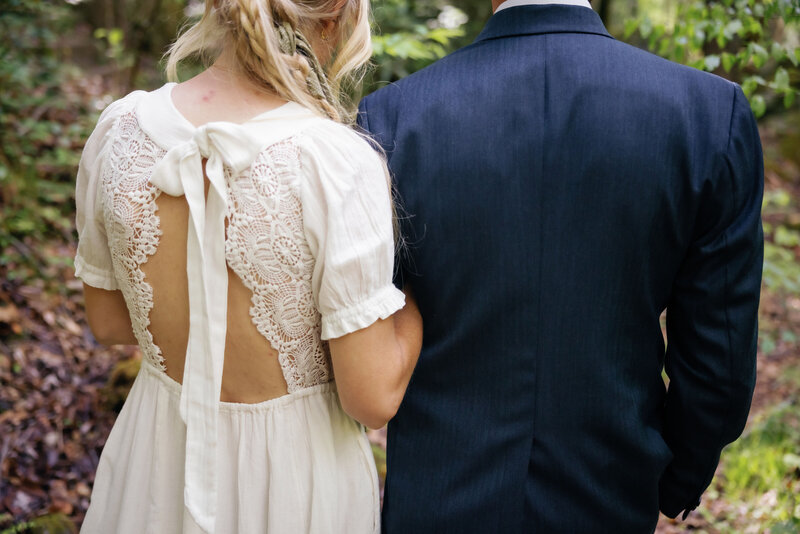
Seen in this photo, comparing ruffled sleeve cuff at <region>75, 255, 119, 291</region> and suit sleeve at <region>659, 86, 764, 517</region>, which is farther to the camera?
ruffled sleeve cuff at <region>75, 255, 119, 291</region>

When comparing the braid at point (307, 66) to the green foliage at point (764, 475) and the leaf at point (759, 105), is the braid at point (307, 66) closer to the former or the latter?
the leaf at point (759, 105)

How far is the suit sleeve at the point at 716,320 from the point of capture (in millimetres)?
1409

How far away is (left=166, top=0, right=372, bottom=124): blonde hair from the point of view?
4.16ft

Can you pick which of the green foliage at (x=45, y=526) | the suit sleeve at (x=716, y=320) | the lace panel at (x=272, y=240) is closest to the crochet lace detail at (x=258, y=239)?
the lace panel at (x=272, y=240)

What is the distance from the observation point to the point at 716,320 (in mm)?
1534

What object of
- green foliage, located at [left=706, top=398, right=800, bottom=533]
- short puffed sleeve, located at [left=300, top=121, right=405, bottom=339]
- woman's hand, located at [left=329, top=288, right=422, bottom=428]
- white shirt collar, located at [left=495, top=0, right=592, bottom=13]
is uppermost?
white shirt collar, located at [left=495, top=0, right=592, bottom=13]

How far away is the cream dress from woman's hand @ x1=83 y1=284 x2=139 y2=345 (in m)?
0.08

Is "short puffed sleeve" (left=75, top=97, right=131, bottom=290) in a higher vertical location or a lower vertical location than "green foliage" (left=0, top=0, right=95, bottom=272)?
higher

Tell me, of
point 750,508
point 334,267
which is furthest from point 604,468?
point 750,508

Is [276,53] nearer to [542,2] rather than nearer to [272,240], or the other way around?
[272,240]

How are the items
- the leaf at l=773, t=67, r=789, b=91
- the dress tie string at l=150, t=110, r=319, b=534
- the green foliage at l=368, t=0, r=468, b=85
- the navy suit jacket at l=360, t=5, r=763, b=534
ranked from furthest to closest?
1. the green foliage at l=368, t=0, r=468, b=85
2. the leaf at l=773, t=67, r=789, b=91
3. the navy suit jacket at l=360, t=5, r=763, b=534
4. the dress tie string at l=150, t=110, r=319, b=534

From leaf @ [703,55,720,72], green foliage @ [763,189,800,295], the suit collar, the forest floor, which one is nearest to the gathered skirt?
the suit collar

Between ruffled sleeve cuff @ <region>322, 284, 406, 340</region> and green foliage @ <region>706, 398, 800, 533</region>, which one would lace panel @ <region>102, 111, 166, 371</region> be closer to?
ruffled sleeve cuff @ <region>322, 284, 406, 340</region>

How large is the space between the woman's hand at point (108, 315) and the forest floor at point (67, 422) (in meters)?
1.25
